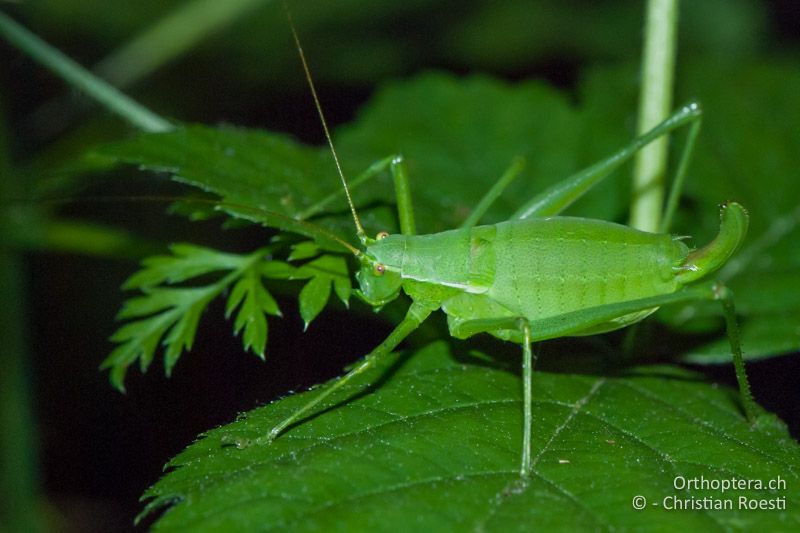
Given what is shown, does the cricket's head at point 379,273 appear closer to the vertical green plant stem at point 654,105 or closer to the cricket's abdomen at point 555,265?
the cricket's abdomen at point 555,265

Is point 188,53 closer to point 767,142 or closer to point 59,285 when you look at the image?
point 59,285

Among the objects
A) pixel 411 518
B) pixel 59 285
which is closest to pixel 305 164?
pixel 411 518

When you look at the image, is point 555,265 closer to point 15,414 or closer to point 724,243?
point 724,243

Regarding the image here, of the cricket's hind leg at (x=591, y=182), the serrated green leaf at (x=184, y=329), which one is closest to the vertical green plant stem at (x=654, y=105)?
the cricket's hind leg at (x=591, y=182)

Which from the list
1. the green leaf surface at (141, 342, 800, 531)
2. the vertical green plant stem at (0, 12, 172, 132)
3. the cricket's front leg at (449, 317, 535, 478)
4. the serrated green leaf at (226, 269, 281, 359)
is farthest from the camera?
the vertical green plant stem at (0, 12, 172, 132)

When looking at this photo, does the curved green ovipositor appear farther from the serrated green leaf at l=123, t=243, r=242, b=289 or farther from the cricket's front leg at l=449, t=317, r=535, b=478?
the serrated green leaf at l=123, t=243, r=242, b=289

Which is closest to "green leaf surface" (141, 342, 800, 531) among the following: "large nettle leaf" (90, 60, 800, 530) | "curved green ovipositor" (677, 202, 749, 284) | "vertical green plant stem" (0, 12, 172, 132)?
"large nettle leaf" (90, 60, 800, 530)
